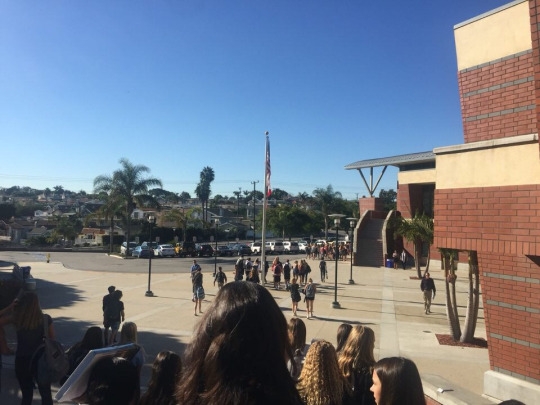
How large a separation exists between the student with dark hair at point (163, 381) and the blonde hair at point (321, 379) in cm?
87

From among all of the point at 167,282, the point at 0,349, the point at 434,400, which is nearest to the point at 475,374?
the point at 434,400

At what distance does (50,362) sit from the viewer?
4.79m

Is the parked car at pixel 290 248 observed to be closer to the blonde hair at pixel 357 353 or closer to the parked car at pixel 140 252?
the parked car at pixel 140 252

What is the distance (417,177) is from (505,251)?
105ft

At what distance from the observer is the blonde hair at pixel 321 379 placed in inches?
113

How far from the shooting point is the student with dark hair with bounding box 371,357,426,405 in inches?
109

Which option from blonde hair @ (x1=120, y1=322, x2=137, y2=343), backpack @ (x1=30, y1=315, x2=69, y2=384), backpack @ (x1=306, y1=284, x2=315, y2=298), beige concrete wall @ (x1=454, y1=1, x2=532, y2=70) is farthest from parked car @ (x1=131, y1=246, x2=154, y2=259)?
beige concrete wall @ (x1=454, y1=1, x2=532, y2=70)

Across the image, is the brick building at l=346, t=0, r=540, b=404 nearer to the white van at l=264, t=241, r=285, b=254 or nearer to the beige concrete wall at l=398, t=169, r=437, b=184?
the beige concrete wall at l=398, t=169, r=437, b=184

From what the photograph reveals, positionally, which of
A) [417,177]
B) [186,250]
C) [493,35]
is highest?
[417,177]

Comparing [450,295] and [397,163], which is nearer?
[450,295]

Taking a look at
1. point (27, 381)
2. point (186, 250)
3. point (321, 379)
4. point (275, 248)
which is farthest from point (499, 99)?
point (275, 248)

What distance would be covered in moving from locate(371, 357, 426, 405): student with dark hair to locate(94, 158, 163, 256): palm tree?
3970 centimetres

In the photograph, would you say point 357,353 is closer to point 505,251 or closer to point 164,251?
point 505,251

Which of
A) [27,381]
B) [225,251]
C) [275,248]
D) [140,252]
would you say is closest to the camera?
[27,381]
